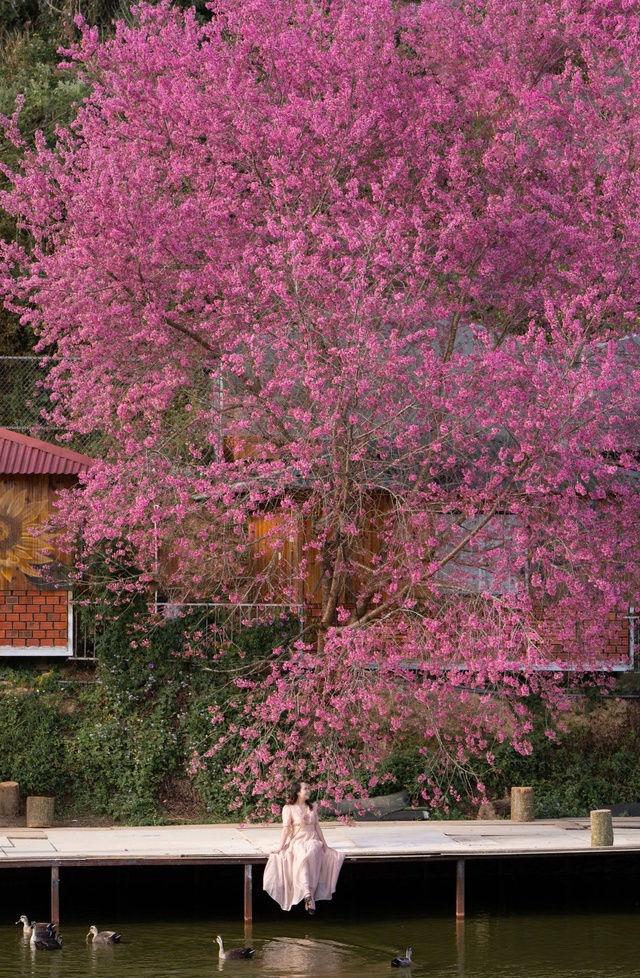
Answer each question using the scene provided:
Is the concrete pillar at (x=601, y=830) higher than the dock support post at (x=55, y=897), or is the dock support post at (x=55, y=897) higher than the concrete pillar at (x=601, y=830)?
the concrete pillar at (x=601, y=830)

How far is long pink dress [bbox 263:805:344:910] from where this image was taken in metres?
17.4

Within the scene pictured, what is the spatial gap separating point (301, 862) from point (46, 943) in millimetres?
3157

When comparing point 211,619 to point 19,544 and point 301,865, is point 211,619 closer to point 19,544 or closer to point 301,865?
point 19,544

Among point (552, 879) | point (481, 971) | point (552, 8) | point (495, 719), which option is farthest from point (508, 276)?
point (481, 971)

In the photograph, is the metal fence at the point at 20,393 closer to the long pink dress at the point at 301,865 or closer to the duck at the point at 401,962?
the long pink dress at the point at 301,865

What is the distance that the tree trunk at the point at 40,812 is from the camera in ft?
70.1

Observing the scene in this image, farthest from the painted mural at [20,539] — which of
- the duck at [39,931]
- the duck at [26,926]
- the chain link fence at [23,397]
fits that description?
the duck at [39,931]

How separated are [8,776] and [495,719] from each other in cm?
801

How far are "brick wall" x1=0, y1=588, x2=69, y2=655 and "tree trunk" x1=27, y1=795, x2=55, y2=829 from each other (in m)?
3.42

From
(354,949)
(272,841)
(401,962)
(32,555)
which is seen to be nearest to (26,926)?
(272,841)

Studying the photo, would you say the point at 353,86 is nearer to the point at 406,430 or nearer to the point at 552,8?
the point at 552,8

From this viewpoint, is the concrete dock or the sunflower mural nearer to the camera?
the concrete dock

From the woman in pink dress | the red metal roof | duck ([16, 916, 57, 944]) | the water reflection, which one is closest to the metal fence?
the red metal roof

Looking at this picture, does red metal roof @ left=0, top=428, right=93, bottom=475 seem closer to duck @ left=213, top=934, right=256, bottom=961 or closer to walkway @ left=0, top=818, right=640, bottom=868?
walkway @ left=0, top=818, right=640, bottom=868
